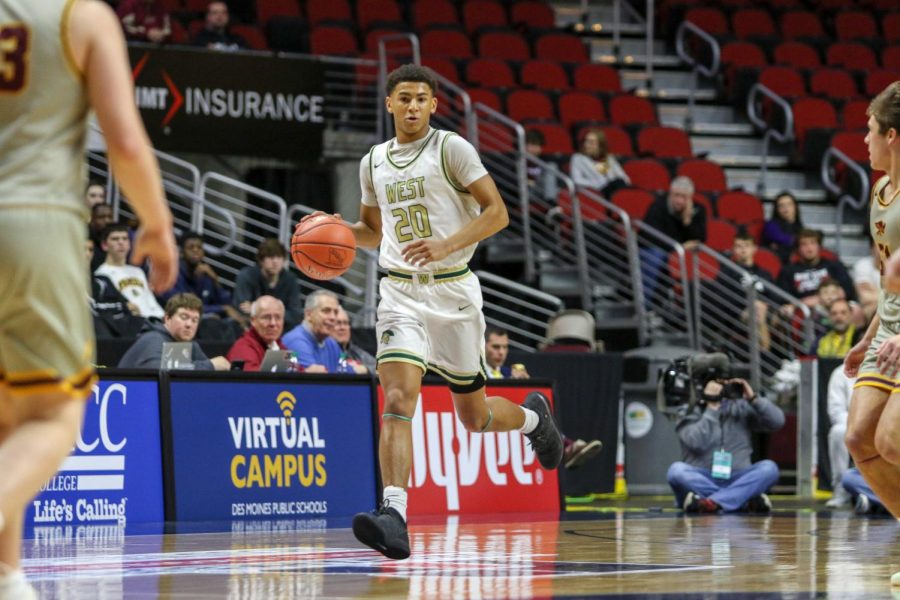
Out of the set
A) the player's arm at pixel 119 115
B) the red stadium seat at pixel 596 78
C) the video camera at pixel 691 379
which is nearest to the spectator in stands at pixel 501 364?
the video camera at pixel 691 379

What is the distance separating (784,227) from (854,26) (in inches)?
269

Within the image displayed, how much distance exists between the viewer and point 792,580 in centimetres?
575

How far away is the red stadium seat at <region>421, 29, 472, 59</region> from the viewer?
1889 centimetres

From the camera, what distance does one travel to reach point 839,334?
46.8 feet

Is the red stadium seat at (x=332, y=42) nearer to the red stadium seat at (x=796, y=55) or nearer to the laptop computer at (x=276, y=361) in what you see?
the red stadium seat at (x=796, y=55)

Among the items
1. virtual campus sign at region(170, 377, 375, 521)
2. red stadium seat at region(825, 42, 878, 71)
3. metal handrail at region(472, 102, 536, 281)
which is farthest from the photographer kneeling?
red stadium seat at region(825, 42, 878, 71)

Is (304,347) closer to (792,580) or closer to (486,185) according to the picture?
(486,185)

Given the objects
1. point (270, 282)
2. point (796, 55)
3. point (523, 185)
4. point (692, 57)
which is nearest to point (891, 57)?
point (796, 55)

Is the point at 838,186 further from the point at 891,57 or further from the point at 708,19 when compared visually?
the point at 708,19

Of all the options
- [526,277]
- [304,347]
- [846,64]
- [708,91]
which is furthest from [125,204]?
[846,64]

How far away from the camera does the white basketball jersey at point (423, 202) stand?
287 inches

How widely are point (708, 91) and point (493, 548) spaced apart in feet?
50.2

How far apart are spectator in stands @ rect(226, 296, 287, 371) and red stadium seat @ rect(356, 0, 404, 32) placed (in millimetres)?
8591

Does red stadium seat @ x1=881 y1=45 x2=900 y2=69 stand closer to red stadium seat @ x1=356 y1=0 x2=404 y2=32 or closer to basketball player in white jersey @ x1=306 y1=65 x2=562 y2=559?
red stadium seat @ x1=356 y1=0 x2=404 y2=32
